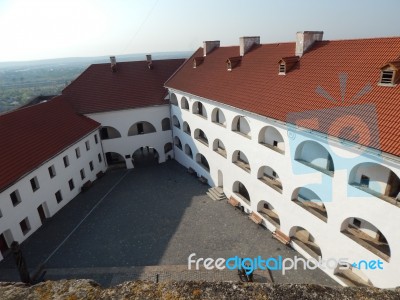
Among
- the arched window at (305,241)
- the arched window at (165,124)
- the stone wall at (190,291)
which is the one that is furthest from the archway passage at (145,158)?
the stone wall at (190,291)

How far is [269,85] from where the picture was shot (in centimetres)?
2000

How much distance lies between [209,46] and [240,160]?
14.7m

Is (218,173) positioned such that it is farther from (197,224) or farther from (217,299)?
(217,299)

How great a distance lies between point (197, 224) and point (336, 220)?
1063 cm

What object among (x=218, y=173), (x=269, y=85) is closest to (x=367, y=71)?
(x=269, y=85)

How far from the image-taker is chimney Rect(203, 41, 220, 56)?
102 ft

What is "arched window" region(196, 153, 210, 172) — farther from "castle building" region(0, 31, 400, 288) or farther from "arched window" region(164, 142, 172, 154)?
"arched window" region(164, 142, 172, 154)

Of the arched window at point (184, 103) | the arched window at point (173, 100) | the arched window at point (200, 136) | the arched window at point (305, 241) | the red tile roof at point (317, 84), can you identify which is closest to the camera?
the red tile roof at point (317, 84)

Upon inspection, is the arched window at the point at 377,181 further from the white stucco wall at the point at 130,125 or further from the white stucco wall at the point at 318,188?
the white stucco wall at the point at 130,125

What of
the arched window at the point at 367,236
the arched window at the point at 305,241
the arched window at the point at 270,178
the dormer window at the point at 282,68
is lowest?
the arched window at the point at 305,241

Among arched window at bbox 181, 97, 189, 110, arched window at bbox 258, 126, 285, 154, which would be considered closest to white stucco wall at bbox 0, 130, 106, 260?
arched window at bbox 181, 97, 189, 110

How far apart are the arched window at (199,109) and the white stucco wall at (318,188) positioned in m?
1.74

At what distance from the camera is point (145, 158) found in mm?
36469

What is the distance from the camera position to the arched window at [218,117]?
2440cm
